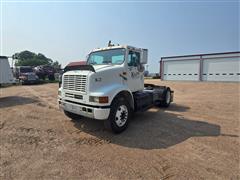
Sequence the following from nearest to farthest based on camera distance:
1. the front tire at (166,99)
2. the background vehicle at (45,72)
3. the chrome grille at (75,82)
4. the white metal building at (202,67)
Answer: the chrome grille at (75,82)
the front tire at (166,99)
the white metal building at (202,67)
the background vehicle at (45,72)

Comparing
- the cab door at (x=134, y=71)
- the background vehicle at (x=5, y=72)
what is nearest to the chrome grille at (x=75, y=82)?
the cab door at (x=134, y=71)

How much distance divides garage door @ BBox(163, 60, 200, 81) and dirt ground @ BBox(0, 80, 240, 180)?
65.4ft

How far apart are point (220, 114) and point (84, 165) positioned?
618 cm

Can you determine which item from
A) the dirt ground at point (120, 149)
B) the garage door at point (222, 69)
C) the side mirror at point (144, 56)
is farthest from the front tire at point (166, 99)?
the garage door at point (222, 69)

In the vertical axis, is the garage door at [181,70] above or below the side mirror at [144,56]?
above

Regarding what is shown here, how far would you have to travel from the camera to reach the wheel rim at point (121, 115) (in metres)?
4.81

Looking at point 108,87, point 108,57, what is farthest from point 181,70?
point 108,87

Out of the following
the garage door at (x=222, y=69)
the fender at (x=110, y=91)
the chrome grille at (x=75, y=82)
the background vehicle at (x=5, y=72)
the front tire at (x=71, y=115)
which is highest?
the garage door at (x=222, y=69)

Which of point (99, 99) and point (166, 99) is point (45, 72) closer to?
point (166, 99)

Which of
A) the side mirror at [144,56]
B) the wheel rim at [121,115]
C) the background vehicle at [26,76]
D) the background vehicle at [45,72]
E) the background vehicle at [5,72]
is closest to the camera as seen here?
the wheel rim at [121,115]

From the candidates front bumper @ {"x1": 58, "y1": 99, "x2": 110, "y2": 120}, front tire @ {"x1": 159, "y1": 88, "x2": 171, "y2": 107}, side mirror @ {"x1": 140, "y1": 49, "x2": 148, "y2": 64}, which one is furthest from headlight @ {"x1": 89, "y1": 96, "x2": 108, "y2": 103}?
front tire @ {"x1": 159, "y1": 88, "x2": 171, "y2": 107}

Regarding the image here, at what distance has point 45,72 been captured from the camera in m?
26.8

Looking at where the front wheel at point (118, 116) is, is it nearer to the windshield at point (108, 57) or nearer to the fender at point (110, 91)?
the fender at point (110, 91)

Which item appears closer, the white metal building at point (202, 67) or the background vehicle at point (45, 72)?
the white metal building at point (202, 67)
